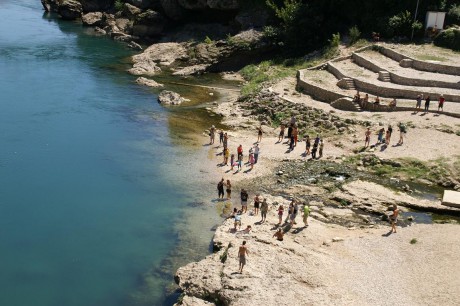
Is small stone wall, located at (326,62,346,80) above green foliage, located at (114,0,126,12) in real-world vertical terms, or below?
below

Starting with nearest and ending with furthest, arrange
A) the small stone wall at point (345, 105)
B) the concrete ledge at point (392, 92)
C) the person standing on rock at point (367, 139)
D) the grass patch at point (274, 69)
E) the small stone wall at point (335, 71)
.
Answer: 1. the person standing on rock at point (367, 139)
2. the concrete ledge at point (392, 92)
3. the small stone wall at point (345, 105)
4. the small stone wall at point (335, 71)
5. the grass patch at point (274, 69)

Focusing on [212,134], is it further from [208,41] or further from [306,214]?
[208,41]

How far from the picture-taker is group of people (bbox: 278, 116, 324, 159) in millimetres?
34156

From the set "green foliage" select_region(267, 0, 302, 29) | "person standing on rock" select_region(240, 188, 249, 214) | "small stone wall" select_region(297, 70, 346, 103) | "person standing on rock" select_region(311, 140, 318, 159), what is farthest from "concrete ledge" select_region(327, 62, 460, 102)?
"person standing on rock" select_region(240, 188, 249, 214)

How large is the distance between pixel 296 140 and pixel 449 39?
→ 20.1 meters

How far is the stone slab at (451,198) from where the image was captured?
28047mm

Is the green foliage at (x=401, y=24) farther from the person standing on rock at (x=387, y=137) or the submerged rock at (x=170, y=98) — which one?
the submerged rock at (x=170, y=98)

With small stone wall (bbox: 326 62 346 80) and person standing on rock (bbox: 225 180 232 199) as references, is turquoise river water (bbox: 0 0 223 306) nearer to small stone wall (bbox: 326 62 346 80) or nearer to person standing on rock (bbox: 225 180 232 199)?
person standing on rock (bbox: 225 180 232 199)

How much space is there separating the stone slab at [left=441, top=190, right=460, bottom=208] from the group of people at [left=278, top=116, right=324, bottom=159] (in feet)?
27.2

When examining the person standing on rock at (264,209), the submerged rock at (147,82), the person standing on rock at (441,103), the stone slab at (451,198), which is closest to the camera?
the person standing on rock at (264,209)

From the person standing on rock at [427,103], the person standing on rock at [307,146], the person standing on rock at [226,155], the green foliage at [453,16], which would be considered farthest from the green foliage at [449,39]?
the person standing on rock at [226,155]

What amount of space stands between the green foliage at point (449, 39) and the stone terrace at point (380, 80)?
2950 mm

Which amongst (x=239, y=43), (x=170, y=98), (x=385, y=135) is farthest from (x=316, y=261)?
(x=239, y=43)

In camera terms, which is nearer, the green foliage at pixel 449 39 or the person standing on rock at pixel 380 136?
the person standing on rock at pixel 380 136
